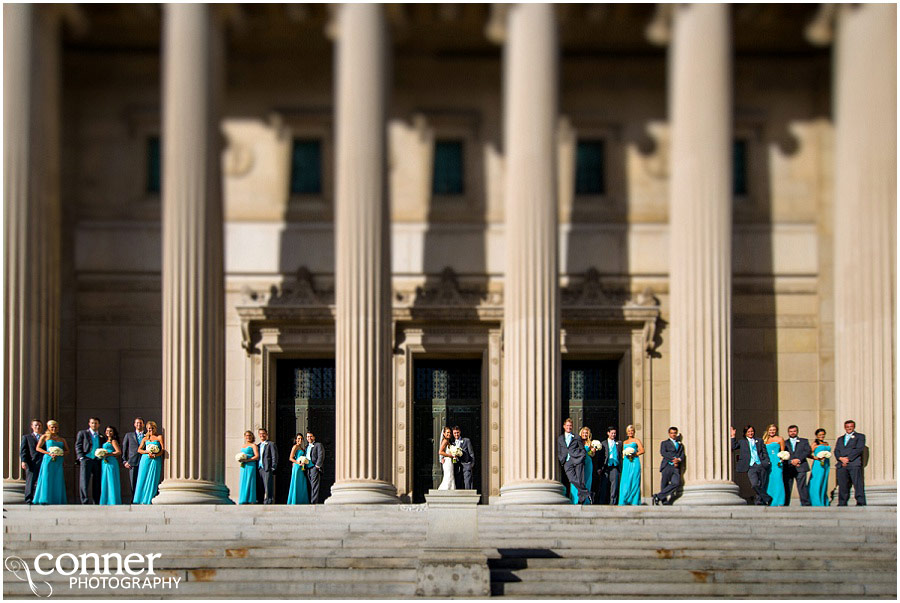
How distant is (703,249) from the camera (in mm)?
46312

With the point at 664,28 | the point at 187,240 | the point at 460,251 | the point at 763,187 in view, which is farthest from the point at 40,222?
the point at 763,187

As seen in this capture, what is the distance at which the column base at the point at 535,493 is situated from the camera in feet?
145

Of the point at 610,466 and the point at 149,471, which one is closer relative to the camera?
the point at 149,471

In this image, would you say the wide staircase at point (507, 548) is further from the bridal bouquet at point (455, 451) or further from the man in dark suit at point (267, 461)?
the man in dark suit at point (267, 461)

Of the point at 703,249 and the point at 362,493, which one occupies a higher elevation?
the point at 703,249

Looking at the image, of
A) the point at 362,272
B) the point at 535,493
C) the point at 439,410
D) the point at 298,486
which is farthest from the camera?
the point at 439,410

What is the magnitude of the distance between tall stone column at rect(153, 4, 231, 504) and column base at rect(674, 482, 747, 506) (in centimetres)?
1216

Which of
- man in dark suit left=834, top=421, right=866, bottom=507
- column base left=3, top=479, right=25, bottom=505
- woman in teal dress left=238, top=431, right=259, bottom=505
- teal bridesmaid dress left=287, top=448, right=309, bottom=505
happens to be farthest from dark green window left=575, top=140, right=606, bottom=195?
column base left=3, top=479, right=25, bottom=505

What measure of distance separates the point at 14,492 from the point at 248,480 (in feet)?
19.5

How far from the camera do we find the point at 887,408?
46.5 m

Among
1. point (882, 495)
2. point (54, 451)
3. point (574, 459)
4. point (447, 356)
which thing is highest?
point (447, 356)

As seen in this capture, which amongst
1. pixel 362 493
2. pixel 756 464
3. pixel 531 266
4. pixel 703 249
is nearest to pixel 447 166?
pixel 531 266

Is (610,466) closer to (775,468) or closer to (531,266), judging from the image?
(775,468)

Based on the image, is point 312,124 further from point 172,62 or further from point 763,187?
point 763,187
